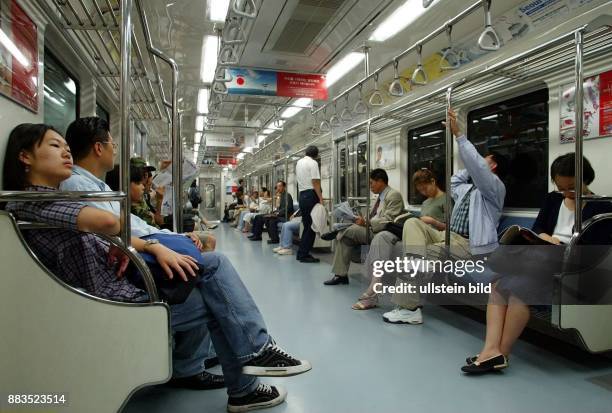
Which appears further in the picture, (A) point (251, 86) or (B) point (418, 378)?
(A) point (251, 86)

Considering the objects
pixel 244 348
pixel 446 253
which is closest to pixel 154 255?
pixel 244 348

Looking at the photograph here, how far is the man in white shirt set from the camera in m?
5.97

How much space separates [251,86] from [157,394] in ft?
16.7

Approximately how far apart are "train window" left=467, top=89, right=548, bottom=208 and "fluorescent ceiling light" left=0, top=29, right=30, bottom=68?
4.04 meters

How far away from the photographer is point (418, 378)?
7.14ft

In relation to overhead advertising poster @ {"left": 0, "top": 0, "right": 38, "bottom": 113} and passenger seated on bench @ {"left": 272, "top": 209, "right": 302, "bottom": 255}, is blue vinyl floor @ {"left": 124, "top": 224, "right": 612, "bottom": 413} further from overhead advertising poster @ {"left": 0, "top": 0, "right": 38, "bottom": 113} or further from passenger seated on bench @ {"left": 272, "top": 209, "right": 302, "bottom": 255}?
passenger seated on bench @ {"left": 272, "top": 209, "right": 302, "bottom": 255}

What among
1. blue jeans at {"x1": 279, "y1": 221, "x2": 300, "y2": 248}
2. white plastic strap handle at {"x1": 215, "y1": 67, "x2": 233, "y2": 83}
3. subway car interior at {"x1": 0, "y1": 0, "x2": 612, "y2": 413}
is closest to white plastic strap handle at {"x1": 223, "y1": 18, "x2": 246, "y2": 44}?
subway car interior at {"x1": 0, "y1": 0, "x2": 612, "y2": 413}

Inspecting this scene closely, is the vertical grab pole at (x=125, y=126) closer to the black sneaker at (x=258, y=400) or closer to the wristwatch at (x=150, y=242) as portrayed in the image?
the wristwatch at (x=150, y=242)

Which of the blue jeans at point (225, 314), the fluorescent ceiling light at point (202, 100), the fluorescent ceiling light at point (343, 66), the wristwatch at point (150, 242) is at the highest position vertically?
the fluorescent ceiling light at point (343, 66)

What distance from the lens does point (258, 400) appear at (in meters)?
1.87

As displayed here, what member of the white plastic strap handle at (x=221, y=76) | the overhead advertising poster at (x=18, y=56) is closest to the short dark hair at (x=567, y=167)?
the overhead advertising poster at (x=18, y=56)

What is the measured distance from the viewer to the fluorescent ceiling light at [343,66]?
5.45m

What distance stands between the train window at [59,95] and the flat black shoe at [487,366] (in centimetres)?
352

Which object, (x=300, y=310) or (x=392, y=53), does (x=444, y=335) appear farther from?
(x=392, y=53)
